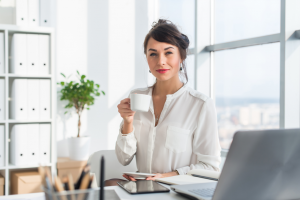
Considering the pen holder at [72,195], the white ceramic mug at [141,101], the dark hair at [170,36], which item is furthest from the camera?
the dark hair at [170,36]

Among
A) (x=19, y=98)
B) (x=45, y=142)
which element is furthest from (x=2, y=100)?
(x=45, y=142)

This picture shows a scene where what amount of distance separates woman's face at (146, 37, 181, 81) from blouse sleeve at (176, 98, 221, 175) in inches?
10.5

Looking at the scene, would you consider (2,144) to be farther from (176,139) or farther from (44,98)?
(176,139)

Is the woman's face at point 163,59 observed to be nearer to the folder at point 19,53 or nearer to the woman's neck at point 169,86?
the woman's neck at point 169,86

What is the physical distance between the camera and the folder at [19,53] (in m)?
2.36

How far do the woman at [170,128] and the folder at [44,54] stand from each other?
1.18 metres

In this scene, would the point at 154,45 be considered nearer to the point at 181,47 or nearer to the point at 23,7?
the point at 181,47

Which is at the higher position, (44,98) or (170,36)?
(170,36)

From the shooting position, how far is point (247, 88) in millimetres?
2668

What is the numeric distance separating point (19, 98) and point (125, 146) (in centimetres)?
125

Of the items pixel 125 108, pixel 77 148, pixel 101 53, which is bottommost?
pixel 77 148

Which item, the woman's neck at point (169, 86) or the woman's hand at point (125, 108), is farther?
the woman's neck at point (169, 86)

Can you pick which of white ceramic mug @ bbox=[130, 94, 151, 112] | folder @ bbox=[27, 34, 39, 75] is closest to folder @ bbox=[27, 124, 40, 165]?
folder @ bbox=[27, 34, 39, 75]

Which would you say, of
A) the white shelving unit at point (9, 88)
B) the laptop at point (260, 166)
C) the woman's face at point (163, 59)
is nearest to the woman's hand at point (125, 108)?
the woman's face at point (163, 59)
